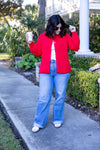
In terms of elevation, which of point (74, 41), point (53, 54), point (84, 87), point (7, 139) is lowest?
point (7, 139)

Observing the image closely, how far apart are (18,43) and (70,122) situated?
7838mm

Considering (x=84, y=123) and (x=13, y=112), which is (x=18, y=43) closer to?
(x=13, y=112)

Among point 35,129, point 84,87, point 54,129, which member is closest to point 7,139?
point 35,129

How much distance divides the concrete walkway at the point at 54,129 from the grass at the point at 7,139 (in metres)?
0.13

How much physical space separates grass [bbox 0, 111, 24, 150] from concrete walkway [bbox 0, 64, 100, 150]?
0.43 ft

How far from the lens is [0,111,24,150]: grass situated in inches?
129

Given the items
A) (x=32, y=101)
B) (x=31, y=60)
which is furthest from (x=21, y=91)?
(x=31, y=60)

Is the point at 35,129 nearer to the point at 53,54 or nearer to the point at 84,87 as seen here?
the point at 53,54

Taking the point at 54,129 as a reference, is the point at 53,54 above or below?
above

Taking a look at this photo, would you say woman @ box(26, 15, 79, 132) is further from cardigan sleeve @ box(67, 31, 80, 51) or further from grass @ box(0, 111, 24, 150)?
grass @ box(0, 111, 24, 150)

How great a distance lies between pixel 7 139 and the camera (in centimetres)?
352

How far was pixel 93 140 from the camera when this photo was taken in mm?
3410

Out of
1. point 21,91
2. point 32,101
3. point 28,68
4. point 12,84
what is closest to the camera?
point 32,101

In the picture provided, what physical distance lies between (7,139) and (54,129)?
0.77 metres
